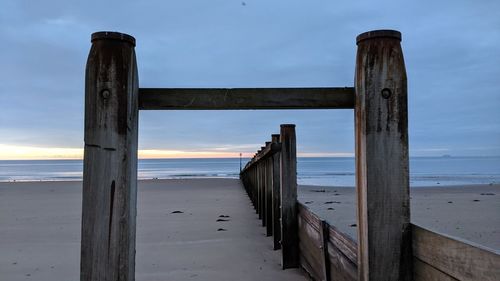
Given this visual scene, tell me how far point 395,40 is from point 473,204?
1325 cm

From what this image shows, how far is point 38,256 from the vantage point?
6.43 m

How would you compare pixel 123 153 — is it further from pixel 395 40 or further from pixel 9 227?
pixel 9 227

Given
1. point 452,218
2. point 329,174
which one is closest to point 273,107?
point 452,218

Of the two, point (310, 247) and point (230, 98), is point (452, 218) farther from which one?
point (230, 98)

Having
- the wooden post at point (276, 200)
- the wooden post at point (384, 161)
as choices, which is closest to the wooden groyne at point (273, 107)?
the wooden post at point (384, 161)

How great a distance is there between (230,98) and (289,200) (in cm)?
296

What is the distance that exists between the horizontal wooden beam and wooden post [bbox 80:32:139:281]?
0.22 m

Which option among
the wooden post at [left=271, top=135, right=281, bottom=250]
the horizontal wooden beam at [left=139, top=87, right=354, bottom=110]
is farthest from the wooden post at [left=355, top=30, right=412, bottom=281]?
the wooden post at [left=271, top=135, right=281, bottom=250]

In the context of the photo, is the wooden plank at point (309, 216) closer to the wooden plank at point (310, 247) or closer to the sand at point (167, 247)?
the wooden plank at point (310, 247)

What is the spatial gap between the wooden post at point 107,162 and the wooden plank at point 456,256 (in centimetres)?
156

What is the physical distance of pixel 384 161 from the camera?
87.5 inches

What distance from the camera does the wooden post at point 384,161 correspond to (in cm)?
220

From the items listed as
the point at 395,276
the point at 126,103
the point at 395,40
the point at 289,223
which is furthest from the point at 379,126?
the point at 289,223

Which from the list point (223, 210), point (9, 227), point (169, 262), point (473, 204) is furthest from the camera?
point (473, 204)
